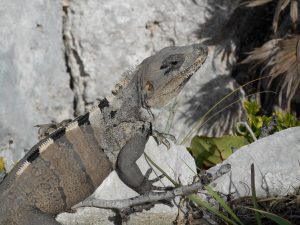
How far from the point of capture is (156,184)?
361 cm

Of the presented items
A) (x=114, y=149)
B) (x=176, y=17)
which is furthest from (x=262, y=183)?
(x=176, y=17)

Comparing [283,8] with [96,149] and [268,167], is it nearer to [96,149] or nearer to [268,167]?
[268,167]

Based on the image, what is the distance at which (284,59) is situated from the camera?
466 centimetres

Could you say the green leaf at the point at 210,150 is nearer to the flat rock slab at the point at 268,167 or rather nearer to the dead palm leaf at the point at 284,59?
the flat rock slab at the point at 268,167

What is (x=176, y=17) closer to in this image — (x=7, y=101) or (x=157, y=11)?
(x=157, y=11)

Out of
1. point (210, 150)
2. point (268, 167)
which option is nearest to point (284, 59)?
point (210, 150)

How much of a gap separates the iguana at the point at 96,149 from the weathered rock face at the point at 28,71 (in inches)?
50.8

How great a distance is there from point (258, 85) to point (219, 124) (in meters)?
0.51

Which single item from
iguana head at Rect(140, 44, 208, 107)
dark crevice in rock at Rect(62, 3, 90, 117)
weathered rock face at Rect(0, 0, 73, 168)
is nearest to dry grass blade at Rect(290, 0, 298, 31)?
iguana head at Rect(140, 44, 208, 107)

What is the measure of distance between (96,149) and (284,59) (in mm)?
1922

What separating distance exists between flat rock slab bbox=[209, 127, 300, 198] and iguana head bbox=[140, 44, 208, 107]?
23.1 inches

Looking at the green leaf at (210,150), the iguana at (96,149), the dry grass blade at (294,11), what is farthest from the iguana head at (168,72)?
the dry grass blade at (294,11)

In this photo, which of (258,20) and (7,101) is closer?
(7,101)

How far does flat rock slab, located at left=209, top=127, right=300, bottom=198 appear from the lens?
11.5 ft
